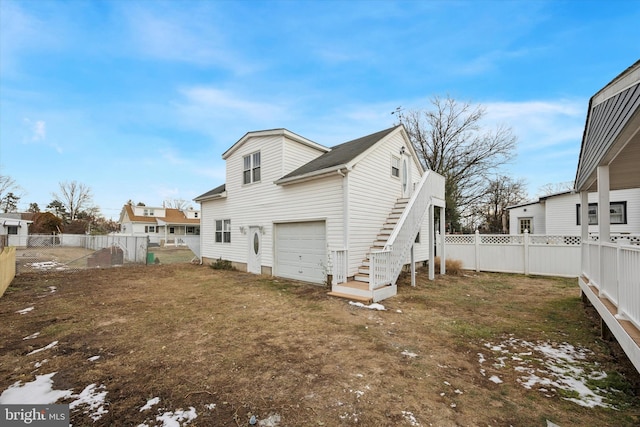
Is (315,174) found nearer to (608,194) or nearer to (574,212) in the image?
(608,194)

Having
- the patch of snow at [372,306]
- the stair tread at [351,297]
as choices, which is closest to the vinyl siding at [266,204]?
the stair tread at [351,297]

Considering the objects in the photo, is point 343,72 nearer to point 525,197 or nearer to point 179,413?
point 179,413

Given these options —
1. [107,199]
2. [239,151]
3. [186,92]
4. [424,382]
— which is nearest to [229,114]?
[186,92]

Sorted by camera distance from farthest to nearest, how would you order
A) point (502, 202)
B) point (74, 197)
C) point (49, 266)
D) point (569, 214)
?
1. point (74, 197)
2. point (502, 202)
3. point (569, 214)
4. point (49, 266)

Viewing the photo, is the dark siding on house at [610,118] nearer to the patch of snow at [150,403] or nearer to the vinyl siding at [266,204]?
the vinyl siding at [266,204]

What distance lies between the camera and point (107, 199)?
51.3 m

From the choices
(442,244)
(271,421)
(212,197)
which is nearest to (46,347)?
(271,421)

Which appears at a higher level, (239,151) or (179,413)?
(239,151)

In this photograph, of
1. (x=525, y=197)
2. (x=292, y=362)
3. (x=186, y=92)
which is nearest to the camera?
(x=292, y=362)

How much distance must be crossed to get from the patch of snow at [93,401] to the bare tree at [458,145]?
1992 centimetres

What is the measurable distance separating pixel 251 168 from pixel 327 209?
4.94m

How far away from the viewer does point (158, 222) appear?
120ft

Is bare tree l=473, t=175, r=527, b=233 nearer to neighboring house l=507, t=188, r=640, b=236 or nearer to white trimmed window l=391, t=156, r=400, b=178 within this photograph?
neighboring house l=507, t=188, r=640, b=236

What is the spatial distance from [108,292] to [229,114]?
423 inches
